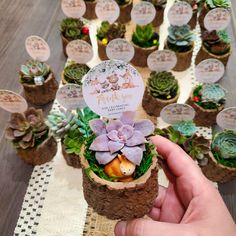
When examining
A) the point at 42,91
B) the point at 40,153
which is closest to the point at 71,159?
the point at 40,153

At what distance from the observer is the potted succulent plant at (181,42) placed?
158 cm

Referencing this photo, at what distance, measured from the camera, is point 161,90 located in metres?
1.38

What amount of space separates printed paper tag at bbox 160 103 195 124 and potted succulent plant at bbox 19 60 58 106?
0.51 metres

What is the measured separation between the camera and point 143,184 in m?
0.71

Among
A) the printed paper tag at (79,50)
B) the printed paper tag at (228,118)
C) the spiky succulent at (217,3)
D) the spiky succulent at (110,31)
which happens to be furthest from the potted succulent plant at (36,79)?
the spiky succulent at (217,3)

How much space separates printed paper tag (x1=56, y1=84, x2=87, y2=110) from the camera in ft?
3.77

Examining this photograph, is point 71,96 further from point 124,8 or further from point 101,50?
point 124,8

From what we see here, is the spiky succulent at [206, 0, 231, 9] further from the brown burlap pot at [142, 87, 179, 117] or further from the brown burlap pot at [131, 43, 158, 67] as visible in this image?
the brown burlap pot at [142, 87, 179, 117]

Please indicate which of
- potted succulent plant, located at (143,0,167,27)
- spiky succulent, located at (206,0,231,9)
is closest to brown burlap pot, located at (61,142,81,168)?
potted succulent plant, located at (143,0,167,27)

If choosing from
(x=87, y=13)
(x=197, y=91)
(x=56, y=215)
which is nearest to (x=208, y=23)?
(x=197, y=91)

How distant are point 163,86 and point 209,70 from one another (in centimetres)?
19

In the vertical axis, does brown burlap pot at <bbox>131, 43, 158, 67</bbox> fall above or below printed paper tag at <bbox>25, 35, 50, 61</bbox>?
below

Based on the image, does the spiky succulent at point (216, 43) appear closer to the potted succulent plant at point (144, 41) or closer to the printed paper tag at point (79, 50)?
the potted succulent plant at point (144, 41)

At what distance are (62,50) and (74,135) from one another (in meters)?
0.68
